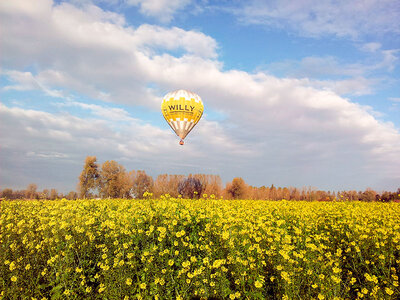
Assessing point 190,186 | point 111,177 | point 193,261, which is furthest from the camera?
point 111,177

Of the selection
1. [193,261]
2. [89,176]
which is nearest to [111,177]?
[89,176]

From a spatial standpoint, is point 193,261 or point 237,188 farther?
point 237,188

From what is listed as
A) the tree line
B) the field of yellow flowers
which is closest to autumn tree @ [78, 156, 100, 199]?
the tree line

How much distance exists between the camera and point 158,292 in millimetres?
5301

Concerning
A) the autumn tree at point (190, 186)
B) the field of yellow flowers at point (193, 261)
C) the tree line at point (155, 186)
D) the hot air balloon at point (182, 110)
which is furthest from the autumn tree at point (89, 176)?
the field of yellow flowers at point (193, 261)

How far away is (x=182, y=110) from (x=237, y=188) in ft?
64.9

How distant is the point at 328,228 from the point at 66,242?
716cm

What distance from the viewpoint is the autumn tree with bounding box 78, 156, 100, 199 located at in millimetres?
41500

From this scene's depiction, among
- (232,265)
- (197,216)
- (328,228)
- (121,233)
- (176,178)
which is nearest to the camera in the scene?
(232,265)

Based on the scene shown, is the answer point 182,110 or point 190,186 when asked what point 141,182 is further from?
point 182,110

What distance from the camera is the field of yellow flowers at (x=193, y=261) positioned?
5.28 metres

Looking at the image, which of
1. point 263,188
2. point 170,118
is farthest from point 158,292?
point 263,188

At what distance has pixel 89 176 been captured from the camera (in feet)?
137

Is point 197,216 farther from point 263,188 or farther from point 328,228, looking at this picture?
point 263,188
